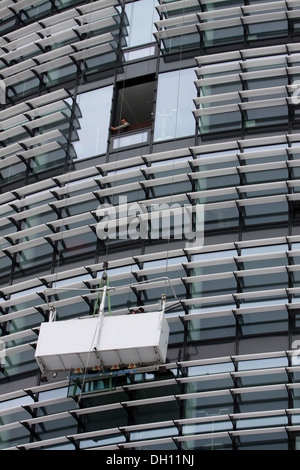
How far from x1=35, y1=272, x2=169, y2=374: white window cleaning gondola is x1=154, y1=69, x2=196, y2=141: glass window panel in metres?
7.08

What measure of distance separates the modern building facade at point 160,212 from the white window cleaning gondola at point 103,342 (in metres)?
1.15

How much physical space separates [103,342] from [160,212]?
545 centimetres

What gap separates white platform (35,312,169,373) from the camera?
3462cm

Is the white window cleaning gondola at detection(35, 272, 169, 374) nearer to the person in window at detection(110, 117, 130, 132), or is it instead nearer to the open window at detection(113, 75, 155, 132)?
the person in window at detection(110, 117, 130, 132)

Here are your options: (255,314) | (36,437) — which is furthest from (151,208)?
(36,437)

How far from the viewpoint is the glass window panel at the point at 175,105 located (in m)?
40.5

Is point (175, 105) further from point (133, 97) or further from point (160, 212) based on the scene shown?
point (160, 212)

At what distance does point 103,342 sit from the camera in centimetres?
3488

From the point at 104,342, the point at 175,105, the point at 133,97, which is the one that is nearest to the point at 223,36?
the point at 175,105

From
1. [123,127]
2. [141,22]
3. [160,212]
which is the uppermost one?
[141,22]

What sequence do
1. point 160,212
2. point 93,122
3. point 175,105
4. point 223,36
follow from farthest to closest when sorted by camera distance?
point 93,122
point 223,36
point 175,105
point 160,212

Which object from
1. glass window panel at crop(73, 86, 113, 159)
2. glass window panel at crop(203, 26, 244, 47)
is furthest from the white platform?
glass window panel at crop(203, 26, 244, 47)
